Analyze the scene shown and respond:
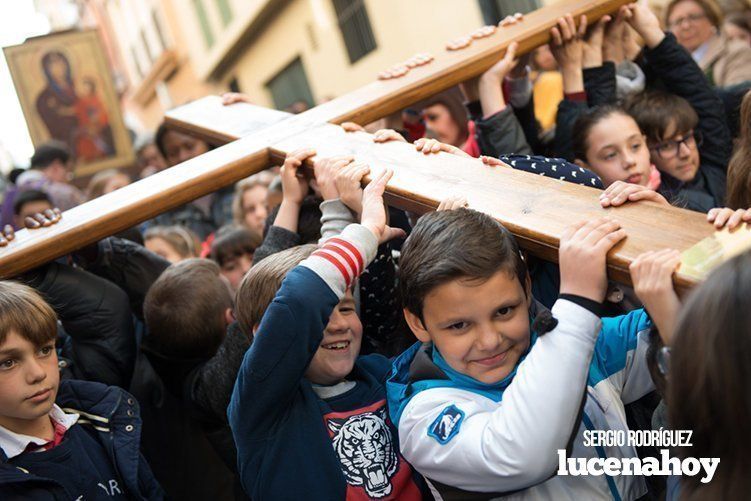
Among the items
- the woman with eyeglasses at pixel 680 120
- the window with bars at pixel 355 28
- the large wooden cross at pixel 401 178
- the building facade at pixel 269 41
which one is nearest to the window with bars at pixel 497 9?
the building facade at pixel 269 41

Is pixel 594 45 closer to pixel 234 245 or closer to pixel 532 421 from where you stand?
pixel 234 245

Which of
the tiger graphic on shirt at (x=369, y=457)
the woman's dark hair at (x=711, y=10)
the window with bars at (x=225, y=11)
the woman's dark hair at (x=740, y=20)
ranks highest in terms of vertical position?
the window with bars at (x=225, y=11)

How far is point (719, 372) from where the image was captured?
37.7 inches

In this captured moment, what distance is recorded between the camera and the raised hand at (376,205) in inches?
64.2

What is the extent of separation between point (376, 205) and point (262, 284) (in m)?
0.30

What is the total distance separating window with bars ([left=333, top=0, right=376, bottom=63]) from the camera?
417 inches

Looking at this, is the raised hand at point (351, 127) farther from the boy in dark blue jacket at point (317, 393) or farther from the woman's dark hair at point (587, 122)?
the woman's dark hair at point (587, 122)

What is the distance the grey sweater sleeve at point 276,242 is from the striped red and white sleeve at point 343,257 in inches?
17.8

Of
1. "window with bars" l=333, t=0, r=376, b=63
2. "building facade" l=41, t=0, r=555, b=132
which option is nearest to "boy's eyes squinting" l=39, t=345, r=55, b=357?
"building facade" l=41, t=0, r=555, b=132

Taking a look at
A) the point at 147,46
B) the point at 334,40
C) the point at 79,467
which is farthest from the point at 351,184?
the point at 147,46

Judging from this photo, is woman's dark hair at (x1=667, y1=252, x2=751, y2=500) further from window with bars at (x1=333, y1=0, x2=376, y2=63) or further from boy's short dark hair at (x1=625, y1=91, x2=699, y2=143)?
window with bars at (x1=333, y1=0, x2=376, y2=63)

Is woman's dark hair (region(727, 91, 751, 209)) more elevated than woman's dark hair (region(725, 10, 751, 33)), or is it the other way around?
woman's dark hair (region(725, 10, 751, 33))

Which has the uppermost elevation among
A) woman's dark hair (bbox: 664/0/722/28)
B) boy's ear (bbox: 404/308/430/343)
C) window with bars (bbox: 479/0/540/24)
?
window with bars (bbox: 479/0/540/24)

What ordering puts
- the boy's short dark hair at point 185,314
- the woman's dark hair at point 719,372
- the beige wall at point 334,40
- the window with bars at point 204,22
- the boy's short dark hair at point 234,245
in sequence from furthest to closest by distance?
the window with bars at point 204,22, the beige wall at point 334,40, the boy's short dark hair at point 234,245, the boy's short dark hair at point 185,314, the woman's dark hair at point 719,372
